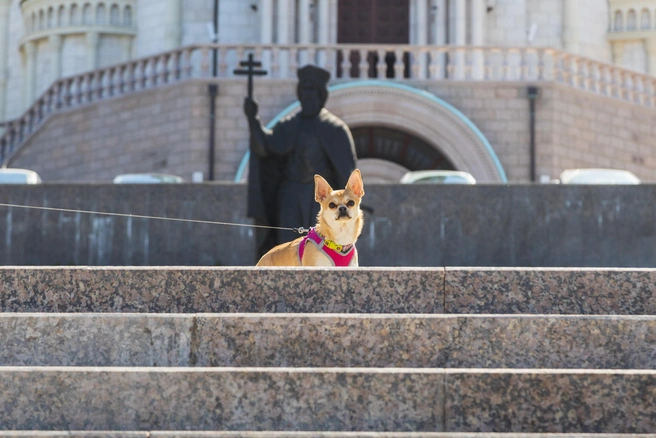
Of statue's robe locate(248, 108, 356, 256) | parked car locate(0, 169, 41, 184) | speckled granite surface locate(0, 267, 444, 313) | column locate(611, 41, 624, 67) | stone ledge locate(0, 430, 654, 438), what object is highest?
column locate(611, 41, 624, 67)

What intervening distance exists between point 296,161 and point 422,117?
14544mm

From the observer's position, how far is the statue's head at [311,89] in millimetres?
14344

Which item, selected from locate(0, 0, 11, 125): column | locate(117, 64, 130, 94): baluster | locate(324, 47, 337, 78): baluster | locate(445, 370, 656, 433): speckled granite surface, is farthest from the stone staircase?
locate(0, 0, 11, 125): column

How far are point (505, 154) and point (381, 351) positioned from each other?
20967 millimetres

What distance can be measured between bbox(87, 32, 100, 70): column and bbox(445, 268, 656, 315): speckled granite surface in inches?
1220

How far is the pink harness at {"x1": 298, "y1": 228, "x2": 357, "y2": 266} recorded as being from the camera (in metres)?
10.6

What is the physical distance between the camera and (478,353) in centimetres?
795

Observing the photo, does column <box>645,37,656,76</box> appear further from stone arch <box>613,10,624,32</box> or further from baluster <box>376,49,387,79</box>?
baluster <box>376,49,387,79</box>

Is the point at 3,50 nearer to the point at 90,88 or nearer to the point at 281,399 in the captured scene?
the point at 90,88

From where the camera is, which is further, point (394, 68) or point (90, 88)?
point (90, 88)

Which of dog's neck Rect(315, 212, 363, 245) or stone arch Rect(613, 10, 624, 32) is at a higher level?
stone arch Rect(613, 10, 624, 32)

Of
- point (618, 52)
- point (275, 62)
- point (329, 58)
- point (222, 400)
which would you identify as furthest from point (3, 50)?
point (222, 400)

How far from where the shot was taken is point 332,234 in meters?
10.6

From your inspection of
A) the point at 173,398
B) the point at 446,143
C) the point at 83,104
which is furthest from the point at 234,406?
the point at 83,104
